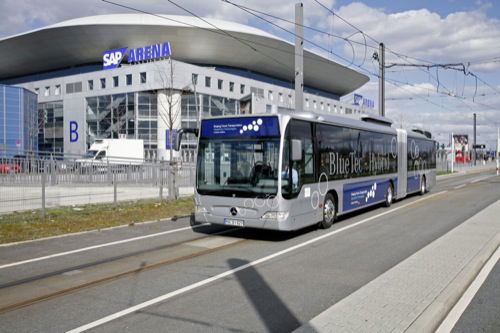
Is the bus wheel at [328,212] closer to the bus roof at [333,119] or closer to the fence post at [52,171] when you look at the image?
the bus roof at [333,119]

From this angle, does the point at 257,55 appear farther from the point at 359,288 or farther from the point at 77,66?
the point at 359,288

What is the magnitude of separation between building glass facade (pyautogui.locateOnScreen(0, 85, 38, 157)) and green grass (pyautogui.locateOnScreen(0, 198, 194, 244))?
4735 cm

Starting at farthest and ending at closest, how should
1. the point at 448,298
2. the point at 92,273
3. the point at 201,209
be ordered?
the point at 201,209 → the point at 92,273 → the point at 448,298

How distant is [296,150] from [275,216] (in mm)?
1450

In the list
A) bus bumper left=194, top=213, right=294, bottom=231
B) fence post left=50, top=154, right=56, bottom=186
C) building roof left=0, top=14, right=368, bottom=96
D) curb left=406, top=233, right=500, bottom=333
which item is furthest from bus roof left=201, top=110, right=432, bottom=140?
building roof left=0, top=14, right=368, bottom=96

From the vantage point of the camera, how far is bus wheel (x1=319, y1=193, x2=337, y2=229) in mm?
11508

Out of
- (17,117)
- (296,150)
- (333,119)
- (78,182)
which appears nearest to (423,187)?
Answer: (333,119)

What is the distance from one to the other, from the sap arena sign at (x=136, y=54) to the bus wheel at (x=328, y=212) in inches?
1842

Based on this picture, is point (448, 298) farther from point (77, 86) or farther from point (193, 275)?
point (77, 86)

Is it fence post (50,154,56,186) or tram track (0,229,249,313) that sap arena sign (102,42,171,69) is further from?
tram track (0,229,249,313)

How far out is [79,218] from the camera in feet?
45.7

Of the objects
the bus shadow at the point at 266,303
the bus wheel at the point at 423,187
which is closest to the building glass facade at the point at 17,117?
the bus wheel at the point at 423,187

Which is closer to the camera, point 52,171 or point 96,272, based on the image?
point 96,272

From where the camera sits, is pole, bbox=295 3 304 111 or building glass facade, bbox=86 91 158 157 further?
building glass facade, bbox=86 91 158 157
